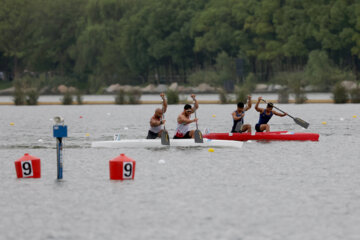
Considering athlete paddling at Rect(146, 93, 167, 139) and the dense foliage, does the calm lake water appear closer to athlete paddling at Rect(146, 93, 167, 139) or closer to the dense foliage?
athlete paddling at Rect(146, 93, 167, 139)

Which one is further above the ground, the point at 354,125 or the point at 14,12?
the point at 14,12

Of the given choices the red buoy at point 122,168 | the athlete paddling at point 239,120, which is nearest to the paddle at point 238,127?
the athlete paddling at point 239,120

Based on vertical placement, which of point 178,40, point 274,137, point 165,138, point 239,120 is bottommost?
point 274,137

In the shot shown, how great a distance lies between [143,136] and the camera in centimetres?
3222

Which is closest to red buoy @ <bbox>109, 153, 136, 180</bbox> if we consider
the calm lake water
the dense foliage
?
the calm lake water

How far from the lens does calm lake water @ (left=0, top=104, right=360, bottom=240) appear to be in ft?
39.9

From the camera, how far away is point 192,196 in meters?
15.3

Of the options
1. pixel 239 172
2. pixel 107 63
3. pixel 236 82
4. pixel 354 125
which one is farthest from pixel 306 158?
pixel 107 63

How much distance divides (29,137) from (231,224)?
20733mm

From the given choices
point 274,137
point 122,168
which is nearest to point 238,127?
point 274,137

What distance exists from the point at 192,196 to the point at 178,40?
100279 millimetres

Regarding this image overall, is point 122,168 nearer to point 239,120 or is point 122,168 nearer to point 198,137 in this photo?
point 198,137

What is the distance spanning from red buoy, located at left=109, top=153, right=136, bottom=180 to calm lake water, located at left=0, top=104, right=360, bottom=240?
259 millimetres

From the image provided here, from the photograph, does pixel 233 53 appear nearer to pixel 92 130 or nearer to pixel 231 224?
pixel 92 130
